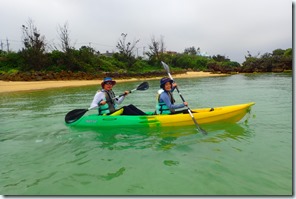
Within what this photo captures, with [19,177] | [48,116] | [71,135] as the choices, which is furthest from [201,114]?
[48,116]

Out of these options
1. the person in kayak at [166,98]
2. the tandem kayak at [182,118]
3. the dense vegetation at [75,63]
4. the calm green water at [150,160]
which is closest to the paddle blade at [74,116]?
the calm green water at [150,160]

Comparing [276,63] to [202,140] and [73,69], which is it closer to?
[73,69]

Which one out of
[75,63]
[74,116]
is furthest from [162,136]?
[75,63]

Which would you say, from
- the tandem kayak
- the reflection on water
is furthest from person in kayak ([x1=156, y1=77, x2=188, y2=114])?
the reflection on water

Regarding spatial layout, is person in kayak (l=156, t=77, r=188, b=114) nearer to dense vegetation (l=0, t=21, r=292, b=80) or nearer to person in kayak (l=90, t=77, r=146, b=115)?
person in kayak (l=90, t=77, r=146, b=115)

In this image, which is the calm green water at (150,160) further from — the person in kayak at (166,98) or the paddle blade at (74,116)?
the person in kayak at (166,98)

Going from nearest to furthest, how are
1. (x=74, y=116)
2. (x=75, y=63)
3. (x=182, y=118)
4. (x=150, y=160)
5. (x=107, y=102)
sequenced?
(x=150, y=160)
(x=182, y=118)
(x=107, y=102)
(x=74, y=116)
(x=75, y=63)

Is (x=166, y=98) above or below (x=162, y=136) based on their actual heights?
above

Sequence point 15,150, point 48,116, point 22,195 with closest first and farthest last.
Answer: point 22,195 → point 15,150 → point 48,116

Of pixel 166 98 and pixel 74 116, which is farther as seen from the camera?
pixel 74 116

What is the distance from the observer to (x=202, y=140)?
209 inches

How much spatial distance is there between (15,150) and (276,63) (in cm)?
3907

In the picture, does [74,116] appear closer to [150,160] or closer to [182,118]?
[182,118]

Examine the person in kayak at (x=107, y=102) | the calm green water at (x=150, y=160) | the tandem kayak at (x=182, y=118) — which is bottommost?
the calm green water at (x=150, y=160)
